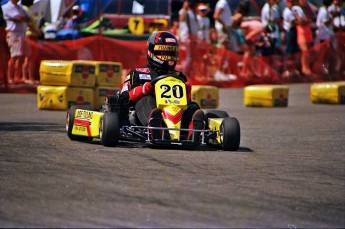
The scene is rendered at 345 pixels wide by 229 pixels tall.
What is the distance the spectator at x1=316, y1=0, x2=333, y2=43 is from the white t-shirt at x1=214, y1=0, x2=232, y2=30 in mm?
2358

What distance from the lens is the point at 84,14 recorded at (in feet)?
64.5

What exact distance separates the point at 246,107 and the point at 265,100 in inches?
14.4

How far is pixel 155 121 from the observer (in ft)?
33.2

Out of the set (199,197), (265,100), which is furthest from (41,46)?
(199,197)

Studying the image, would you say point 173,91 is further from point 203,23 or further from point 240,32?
point 240,32

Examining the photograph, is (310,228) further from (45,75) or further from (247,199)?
(45,75)

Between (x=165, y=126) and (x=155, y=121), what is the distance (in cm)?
16

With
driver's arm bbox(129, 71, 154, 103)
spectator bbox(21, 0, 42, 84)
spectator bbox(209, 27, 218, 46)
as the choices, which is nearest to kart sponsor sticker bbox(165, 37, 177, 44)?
driver's arm bbox(129, 71, 154, 103)

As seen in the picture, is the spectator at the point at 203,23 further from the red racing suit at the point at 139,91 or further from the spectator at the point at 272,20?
the red racing suit at the point at 139,91

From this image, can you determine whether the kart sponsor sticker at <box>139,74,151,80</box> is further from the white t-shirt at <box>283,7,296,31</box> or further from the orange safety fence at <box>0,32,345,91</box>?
the white t-shirt at <box>283,7,296,31</box>

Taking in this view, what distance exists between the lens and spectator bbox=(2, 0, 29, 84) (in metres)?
17.8

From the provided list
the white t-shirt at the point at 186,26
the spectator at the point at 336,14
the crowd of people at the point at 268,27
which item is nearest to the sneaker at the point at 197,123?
the white t-shirt at the point at 186,26

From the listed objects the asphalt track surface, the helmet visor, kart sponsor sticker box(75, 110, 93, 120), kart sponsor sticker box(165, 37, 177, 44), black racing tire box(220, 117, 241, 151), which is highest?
kart sponsor sticker box(165, 37, 177, 44)

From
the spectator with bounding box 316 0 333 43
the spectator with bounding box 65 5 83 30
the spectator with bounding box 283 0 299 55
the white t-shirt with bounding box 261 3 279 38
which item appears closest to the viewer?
the spectator with bounding box 65 5 83 30
